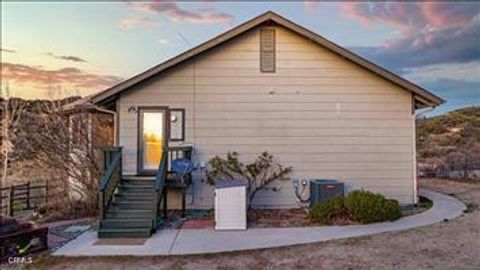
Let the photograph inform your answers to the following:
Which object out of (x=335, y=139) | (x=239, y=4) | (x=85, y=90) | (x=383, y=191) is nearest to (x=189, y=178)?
(x=335, y=139)

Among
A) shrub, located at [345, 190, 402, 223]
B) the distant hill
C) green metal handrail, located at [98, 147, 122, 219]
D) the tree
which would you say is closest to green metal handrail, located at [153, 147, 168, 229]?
green metal handrail, located at [98, 147, 122, 219]

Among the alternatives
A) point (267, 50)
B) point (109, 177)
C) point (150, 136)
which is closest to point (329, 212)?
point (267, 50)

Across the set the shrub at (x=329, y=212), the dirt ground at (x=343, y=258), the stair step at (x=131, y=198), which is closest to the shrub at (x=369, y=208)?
the shrub at (x=329, y=212)

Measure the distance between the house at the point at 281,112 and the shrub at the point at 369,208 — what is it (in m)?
2.11

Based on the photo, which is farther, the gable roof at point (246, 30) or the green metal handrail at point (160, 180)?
the gable roof at point (246, 30)

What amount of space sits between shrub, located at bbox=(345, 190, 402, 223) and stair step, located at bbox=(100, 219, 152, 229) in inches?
185

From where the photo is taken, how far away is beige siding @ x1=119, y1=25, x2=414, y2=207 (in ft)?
40.4

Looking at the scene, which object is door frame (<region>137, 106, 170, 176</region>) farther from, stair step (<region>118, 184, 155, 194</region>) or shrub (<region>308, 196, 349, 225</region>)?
shrub (<region>308, 196, 349, 225</region>)

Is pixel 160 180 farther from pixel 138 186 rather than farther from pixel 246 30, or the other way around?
pixel 246 30

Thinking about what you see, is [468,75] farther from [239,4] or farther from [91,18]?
[91,18]

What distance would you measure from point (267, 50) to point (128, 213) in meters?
5.95

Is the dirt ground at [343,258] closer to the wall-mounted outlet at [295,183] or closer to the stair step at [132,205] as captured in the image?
the stair step at [132,205]

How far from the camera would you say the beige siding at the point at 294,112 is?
1232 cm

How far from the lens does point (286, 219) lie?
35.5 ft
